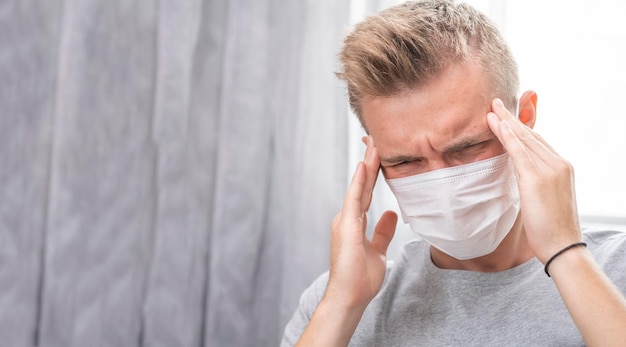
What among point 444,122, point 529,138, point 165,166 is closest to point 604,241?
point 529,138

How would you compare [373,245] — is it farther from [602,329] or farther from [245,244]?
[602,329]

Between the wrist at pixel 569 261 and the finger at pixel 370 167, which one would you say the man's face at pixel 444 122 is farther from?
the wrist at pixel 569 261

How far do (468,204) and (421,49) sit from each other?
0.29m

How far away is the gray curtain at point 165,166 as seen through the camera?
121cm

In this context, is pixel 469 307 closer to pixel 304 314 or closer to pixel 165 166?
→ pixel 304 314

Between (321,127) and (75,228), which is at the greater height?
(321,127)

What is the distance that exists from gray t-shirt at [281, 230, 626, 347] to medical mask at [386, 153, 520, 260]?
0.08m

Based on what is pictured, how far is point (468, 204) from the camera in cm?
101

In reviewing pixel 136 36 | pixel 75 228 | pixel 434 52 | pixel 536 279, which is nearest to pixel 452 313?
pixel 536 279

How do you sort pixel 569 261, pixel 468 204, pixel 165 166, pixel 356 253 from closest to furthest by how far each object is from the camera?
pixel 569 261, pixel 468 204, pixel 356 253, pixel 165 166

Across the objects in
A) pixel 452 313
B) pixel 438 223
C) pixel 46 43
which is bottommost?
pixel 452 313

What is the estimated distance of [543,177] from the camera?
37.5 inches

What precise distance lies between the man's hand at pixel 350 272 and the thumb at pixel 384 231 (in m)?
0.02

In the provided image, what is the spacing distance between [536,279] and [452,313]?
0.16m
